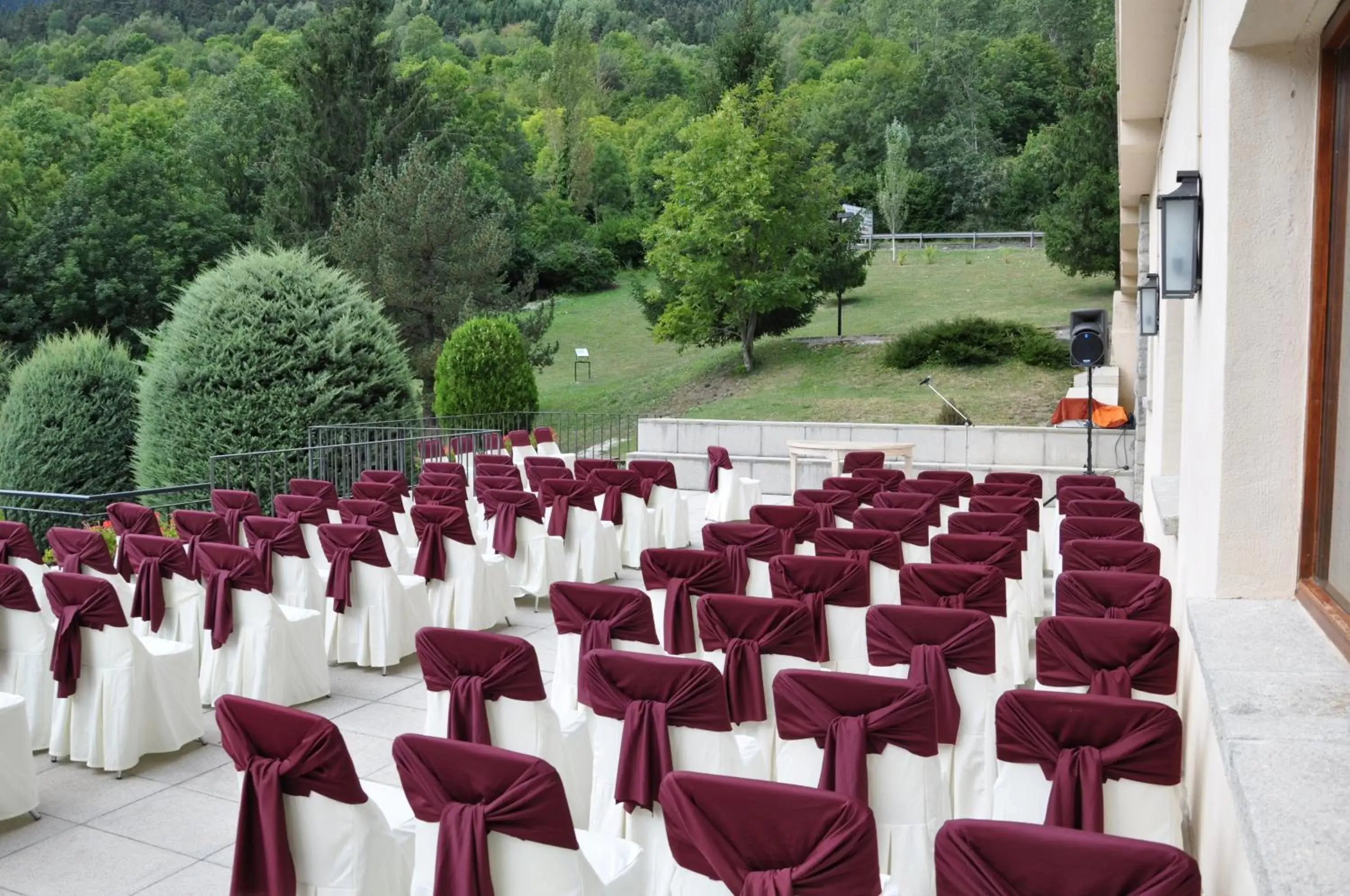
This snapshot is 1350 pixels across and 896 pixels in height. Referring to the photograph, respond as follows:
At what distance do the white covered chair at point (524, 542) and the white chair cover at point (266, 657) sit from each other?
9.12 feet

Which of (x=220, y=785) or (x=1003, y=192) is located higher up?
(x=1003, y=192)

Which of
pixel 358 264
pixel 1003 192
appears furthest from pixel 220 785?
pixel 1003 192

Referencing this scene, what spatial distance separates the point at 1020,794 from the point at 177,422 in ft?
48.6

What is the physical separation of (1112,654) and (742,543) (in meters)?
3.38

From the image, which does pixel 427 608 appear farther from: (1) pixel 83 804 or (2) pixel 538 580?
(1) pixel 83 804

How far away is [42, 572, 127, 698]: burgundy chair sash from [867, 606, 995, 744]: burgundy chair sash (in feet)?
12.8

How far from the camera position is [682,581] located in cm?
652

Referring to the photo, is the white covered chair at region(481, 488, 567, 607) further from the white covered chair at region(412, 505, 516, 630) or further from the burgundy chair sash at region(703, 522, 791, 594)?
the burgundy chair sash at region(703, 522, 791, 594)

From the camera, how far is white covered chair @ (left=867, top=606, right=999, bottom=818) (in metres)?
4.90

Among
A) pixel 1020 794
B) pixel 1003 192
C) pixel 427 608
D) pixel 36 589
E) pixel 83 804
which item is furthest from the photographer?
pixel 1003 192

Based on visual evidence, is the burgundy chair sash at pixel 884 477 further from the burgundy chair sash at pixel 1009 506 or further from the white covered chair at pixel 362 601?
the white covered chair at pixel 362 601

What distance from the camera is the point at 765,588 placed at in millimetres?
7844

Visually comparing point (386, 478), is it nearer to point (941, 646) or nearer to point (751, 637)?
point (751, 637)

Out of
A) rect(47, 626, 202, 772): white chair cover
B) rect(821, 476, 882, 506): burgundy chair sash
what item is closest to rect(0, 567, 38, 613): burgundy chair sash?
rect(47, 626, 202, 772): white chair cover
